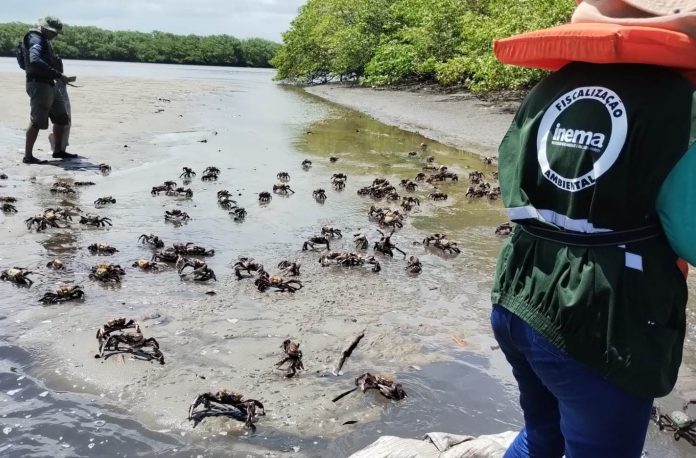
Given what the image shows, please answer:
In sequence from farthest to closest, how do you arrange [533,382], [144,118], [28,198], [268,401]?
1. [144,118]
2. [28,198]
3. [268,401]
4. [533,382]

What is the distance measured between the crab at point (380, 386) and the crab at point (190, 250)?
3.50 metres

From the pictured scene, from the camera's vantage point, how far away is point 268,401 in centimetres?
435

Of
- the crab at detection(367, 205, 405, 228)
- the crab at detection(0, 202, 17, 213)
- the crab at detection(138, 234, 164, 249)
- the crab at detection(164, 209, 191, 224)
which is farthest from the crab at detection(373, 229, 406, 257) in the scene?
the crab at detection(0, 202, 17, 213)

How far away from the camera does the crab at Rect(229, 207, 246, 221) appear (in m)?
9.42

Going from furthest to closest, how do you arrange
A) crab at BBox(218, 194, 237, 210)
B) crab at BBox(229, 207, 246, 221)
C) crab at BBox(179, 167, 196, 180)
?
crab at BBox(179, 167, 196, 180) → crab at BBox(218, 194, 237, 210) → crab at BBox(229, 207, 246, 221)

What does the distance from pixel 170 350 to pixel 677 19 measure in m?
Answer: 4.17

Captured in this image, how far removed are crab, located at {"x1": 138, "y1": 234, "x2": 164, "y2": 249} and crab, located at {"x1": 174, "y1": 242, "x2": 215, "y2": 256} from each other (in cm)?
36

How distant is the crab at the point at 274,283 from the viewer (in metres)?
6.47

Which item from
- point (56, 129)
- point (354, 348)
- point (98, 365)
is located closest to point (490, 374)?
point (354, 348)

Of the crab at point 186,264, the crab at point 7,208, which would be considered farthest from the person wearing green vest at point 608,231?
the crab at point 7,208

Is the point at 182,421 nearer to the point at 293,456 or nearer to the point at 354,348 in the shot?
the point at 293,456

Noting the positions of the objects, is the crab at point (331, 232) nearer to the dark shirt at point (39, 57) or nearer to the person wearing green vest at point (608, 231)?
the person wearing green vest at point (608, 231)

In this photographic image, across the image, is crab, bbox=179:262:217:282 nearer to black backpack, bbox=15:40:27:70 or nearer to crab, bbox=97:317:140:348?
crab, bbox=97:317:140:348

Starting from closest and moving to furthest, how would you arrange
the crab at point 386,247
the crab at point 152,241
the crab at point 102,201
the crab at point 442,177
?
the crab at point 152,241, the crab at point 386,247, the crab at point 102,201, the crab at point 442,177
